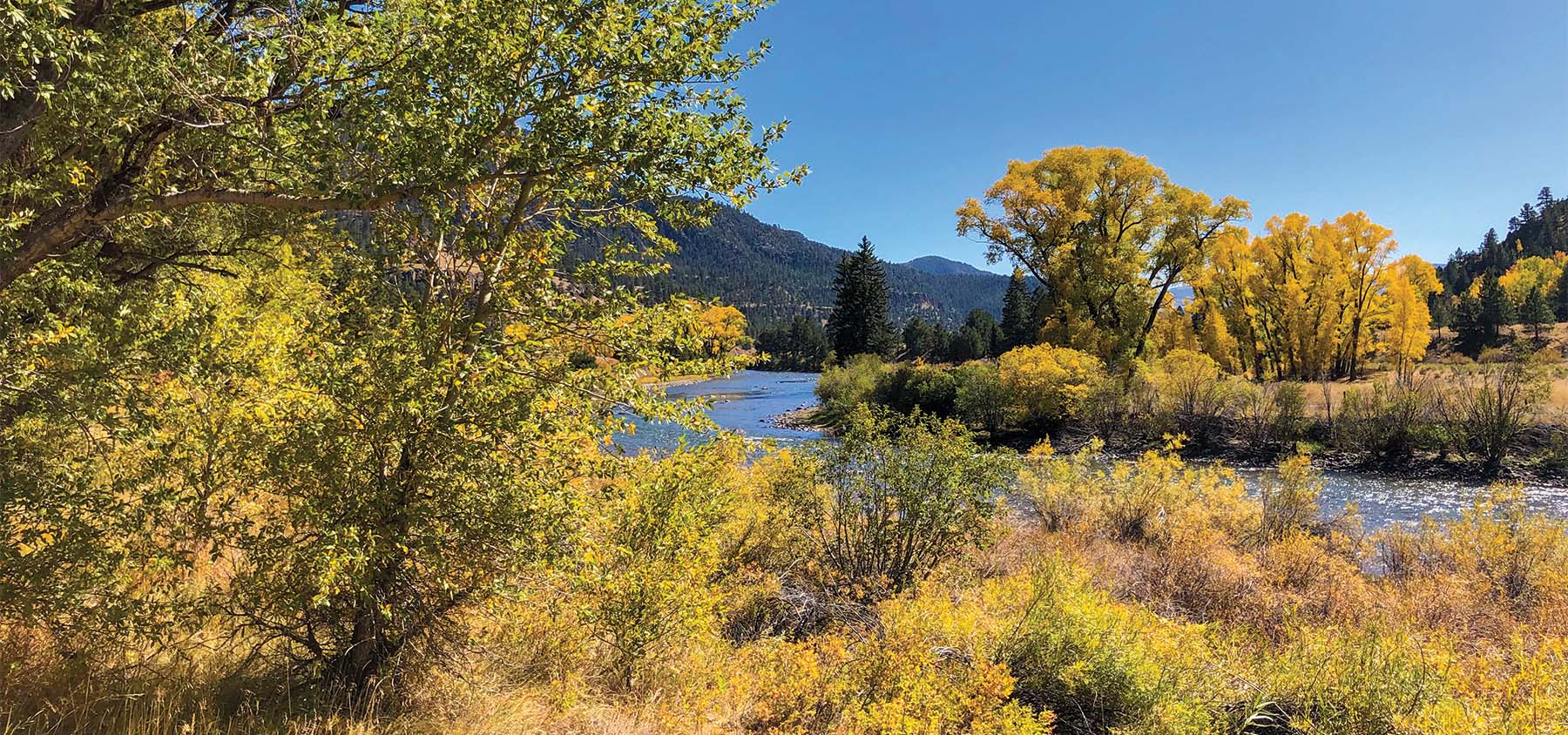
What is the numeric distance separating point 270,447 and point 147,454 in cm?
192

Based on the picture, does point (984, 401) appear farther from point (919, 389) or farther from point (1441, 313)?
point (1441, 313)

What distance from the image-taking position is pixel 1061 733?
550 cm

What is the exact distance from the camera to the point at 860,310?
1965 inches

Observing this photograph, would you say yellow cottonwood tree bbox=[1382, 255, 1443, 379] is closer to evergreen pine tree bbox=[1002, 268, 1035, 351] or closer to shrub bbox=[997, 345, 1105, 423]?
shrub bbox=[997, 345, 1105, 423]

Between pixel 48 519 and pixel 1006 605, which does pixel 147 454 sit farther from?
pixel 1006 605

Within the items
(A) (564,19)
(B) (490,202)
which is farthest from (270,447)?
(A) (564,19)

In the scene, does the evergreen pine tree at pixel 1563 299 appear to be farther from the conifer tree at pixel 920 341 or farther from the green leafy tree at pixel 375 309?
the green leafy tree at pixel 375 309

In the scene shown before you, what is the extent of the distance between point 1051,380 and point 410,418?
2528 centimetres

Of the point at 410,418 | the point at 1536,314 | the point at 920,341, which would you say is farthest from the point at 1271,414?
the point at 1536,314

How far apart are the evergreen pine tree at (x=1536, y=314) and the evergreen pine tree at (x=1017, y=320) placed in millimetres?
42244

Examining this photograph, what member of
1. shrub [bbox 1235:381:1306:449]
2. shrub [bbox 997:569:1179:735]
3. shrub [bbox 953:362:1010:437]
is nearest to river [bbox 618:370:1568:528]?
shrub [bbox 1235:381:1306:449]

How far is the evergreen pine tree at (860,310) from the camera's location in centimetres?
4969

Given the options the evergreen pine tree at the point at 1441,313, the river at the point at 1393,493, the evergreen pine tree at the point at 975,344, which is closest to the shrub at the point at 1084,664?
the river at the point at 1393,493

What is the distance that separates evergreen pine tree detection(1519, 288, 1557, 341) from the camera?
60.2 m
